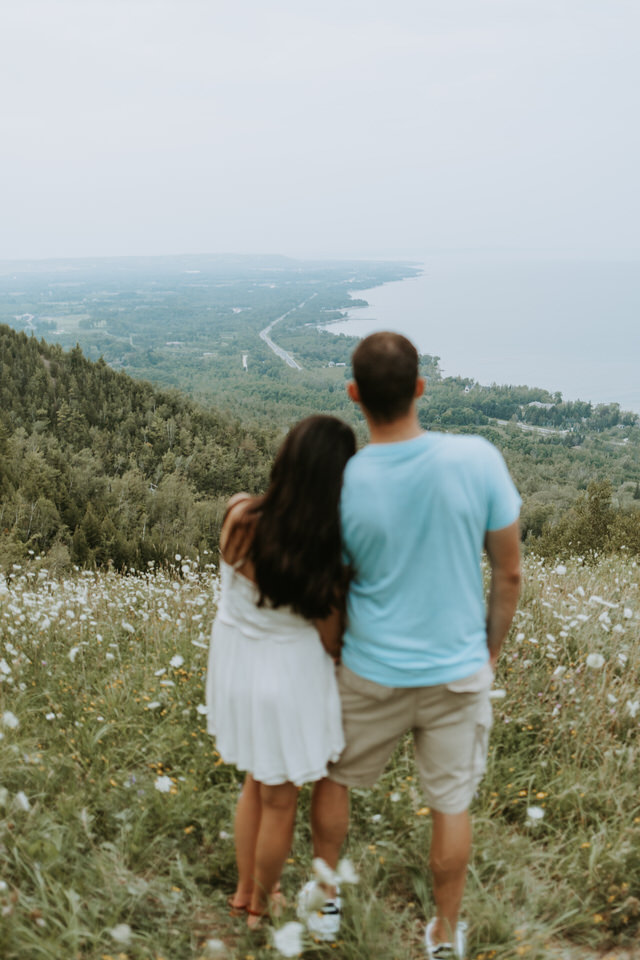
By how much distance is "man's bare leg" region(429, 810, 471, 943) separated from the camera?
200 centimetres

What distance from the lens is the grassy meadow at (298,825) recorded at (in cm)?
216

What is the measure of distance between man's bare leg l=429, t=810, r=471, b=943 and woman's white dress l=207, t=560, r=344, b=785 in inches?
15.6

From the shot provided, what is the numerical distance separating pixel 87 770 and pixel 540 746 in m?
2.11

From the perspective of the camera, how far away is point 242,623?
202cm

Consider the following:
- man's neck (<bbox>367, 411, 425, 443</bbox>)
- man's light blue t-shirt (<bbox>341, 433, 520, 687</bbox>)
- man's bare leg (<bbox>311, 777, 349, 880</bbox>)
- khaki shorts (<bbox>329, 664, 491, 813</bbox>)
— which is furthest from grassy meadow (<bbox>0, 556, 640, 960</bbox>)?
man's neck (<bbox>367, 411, 425, 443</bbox>)

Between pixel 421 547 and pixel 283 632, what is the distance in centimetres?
51

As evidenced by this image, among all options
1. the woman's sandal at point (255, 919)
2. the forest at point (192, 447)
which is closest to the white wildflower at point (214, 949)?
the woman's sandal at point (255, 919)

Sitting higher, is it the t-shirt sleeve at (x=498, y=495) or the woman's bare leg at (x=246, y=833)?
the t-shirt sleeve at (x=498, y=495)

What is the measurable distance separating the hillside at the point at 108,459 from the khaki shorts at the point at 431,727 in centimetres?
4074

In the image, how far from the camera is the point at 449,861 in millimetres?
2006

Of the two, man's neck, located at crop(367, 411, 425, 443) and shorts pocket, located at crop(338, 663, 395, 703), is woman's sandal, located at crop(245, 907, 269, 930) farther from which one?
man's neck, located at crop(367, 411, 425, 443)

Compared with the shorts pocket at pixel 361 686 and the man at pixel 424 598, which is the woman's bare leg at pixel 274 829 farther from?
the shorts pocket at pixel 361 686

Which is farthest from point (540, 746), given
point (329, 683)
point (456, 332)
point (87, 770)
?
point (456, 332)

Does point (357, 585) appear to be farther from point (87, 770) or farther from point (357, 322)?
point (357, 322)
